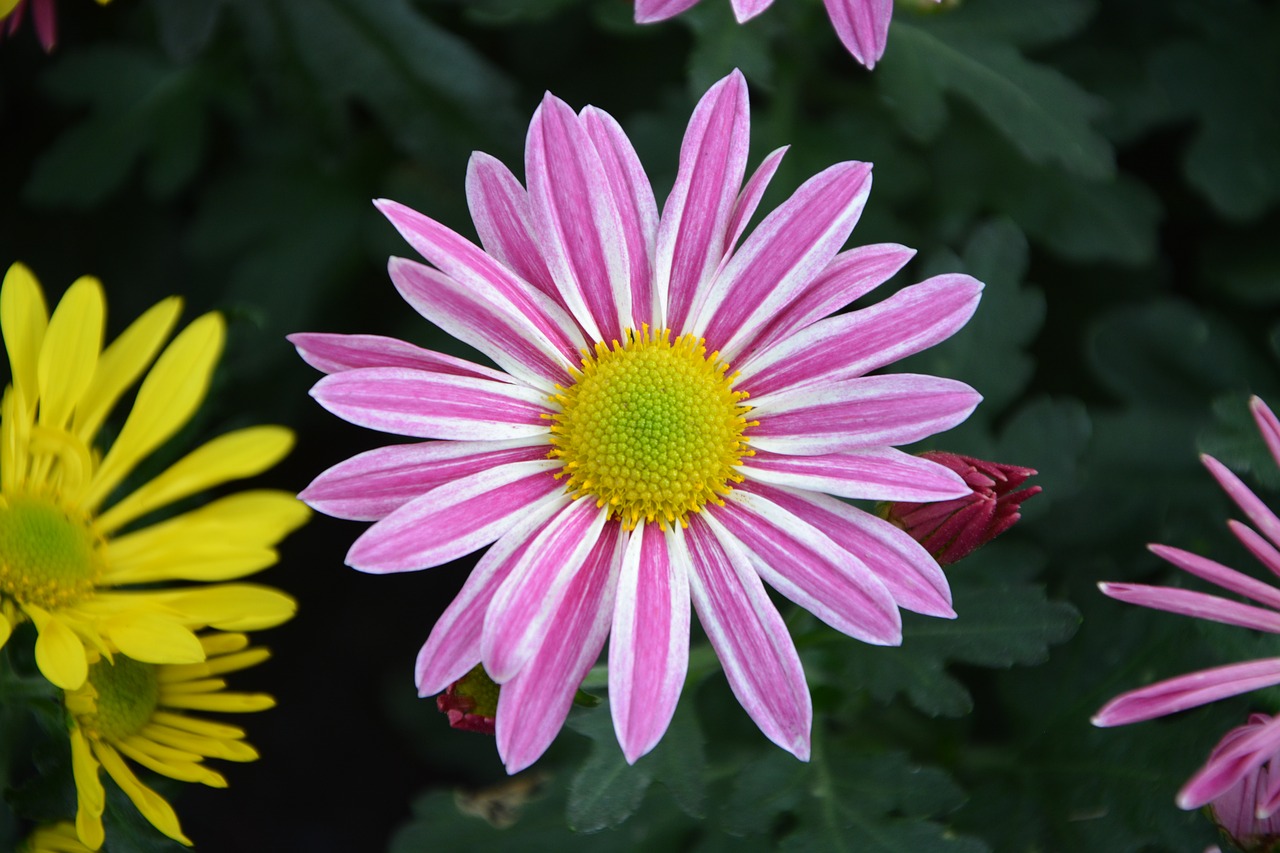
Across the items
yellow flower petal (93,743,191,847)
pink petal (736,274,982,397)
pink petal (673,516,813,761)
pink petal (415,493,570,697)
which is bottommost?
pink petal (673,516,813,761)

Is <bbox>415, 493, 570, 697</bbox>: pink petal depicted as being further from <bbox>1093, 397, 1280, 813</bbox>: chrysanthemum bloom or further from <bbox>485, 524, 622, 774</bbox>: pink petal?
→ <bbox>1093, 397, 1280, 813</bbox>: chrysanthemum bloom

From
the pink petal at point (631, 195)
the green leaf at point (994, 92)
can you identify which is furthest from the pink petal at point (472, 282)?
the green leaf at point (994, 92)

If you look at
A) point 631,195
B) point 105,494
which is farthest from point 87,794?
point 631,195

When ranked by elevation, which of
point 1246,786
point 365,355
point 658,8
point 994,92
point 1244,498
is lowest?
point 1246,786

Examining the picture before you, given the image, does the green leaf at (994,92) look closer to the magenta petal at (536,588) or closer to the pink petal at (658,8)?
the pink petal at (658,8)

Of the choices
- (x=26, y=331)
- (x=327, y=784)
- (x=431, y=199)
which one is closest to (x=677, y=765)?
(x=26, y=331)

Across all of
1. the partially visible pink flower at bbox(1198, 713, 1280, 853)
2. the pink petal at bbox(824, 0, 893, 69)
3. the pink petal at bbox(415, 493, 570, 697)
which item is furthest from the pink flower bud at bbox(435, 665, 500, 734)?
the pink petal at bbox(824, 0, 893, 69)

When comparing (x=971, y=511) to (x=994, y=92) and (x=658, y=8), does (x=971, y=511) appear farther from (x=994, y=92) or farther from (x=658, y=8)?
(x=994, y=92)
